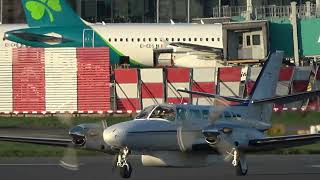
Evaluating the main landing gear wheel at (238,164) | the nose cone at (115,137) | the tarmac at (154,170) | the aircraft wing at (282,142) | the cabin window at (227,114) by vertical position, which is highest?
the cabin window at (227,114)

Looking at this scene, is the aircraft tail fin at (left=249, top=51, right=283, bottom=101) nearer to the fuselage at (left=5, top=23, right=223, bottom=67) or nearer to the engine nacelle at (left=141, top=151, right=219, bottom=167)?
the engine nacelle at (left=141, top=151, right=219, bottom=167)

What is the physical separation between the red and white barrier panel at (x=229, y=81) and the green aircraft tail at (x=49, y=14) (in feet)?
56.0

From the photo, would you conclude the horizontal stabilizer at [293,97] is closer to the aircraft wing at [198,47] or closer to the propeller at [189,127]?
the propeller at [189,127]

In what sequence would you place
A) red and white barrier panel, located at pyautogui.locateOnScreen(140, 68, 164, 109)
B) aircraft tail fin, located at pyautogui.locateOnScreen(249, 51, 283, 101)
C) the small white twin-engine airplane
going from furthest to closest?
1. red and white barrier panel, located at pyautogui.locateOnScreen(140, 68, 164, 109)
2. aircraft tail fin, located at pyautogui.locateOnScreen(249, 51, 283, 101)
3. the small white twin-engine airplane

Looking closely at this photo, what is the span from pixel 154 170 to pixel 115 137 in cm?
501

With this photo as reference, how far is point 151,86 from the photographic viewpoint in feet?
154

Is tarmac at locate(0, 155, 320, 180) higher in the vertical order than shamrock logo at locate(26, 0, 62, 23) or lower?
lower

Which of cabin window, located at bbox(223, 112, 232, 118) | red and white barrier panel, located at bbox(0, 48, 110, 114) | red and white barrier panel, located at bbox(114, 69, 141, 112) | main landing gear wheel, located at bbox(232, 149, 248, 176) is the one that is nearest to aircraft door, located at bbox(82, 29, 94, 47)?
red and white barrier panel, located at bbox(0, 48, 110, 114)

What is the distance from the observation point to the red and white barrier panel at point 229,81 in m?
46.9

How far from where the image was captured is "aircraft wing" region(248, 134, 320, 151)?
72.7 ft

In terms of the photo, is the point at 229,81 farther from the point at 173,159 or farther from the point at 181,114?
the point at 173,159

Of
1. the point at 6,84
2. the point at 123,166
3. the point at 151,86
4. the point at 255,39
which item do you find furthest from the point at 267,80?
the point at 255,39

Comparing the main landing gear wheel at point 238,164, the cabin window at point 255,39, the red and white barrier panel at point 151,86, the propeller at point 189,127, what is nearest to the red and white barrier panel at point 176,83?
the red and white barrier panel at point 151,86

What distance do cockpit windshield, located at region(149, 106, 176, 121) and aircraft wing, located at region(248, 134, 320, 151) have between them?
229cm
